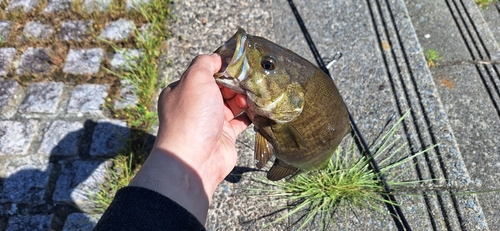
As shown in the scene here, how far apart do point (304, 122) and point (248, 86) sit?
358mm

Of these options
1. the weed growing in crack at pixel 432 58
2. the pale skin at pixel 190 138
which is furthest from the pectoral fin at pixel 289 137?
the weed growing in crack at pixel 432 58

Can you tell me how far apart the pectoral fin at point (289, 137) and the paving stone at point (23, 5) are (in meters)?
3.06

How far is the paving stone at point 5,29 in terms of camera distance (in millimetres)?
3585

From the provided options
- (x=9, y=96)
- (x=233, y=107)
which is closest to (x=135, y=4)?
(x=9, y=96)

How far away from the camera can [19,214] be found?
2.63 m

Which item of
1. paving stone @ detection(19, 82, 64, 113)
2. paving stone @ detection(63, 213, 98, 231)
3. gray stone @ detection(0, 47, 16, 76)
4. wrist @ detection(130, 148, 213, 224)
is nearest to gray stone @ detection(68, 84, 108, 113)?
paving stone @ detection(19, 82, 64, 113)

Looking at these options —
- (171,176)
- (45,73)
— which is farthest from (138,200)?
(45,73)

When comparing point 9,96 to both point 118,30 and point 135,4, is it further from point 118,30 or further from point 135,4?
point 135,4

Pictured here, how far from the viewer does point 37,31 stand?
3602 mm

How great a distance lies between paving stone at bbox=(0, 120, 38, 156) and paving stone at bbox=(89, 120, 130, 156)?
50cm

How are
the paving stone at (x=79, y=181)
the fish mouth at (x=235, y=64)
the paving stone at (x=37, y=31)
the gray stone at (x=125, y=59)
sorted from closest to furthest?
the fish mouth at (x=235, y=64) → the paving stone at (x=79, y=181) → the gray stone at (x=125, y=59) → the paving stone at (x=37, y=31)

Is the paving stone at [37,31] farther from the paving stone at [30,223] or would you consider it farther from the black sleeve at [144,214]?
the black sleeve at [144,214]

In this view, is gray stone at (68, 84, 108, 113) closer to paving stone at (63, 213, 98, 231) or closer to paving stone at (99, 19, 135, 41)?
paving stone at (99, 19, 135, 41)

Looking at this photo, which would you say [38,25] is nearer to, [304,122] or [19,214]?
[19,214]
